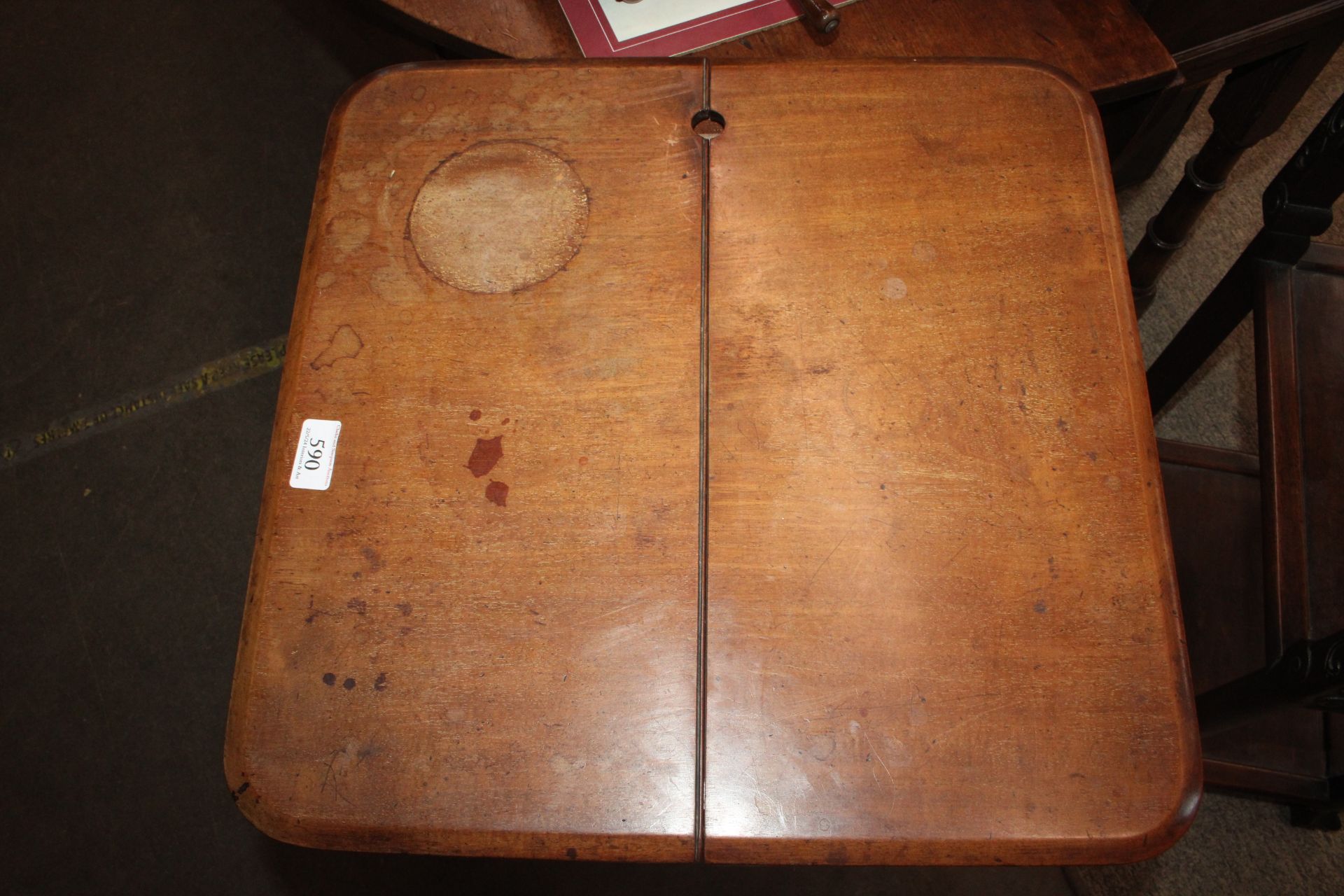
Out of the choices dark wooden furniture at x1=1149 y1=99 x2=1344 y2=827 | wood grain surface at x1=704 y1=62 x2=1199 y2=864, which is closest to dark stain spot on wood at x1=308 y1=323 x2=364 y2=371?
wood grain surface at x1=704 y1=62 x2=1199 y2=864

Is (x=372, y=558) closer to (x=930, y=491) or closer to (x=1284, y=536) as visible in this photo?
(x=930, y=491)

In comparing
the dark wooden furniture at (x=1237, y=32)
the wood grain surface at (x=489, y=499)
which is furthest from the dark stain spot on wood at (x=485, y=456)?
the dark wooden furniture at (x=1237, y=32)

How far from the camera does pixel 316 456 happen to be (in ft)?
2.44

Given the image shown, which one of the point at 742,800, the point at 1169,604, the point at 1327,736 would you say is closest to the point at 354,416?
the point at 742,800

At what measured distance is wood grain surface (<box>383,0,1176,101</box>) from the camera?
3.13 feet

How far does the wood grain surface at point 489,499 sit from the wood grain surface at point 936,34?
12 cm

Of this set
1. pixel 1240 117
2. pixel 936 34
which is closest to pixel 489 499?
pixel 936 34

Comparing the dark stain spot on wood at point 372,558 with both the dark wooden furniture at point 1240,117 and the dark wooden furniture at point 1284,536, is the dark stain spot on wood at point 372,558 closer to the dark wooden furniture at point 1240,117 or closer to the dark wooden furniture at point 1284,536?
the dark wooden furniture at point 1284,536

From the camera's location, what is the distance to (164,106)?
197 cm

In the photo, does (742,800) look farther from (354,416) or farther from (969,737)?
(354,416)

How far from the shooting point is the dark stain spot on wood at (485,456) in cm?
73

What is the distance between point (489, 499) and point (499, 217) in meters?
0.31

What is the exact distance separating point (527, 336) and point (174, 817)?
1254 mm

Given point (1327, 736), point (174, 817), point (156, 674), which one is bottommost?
point (1327, 736)
